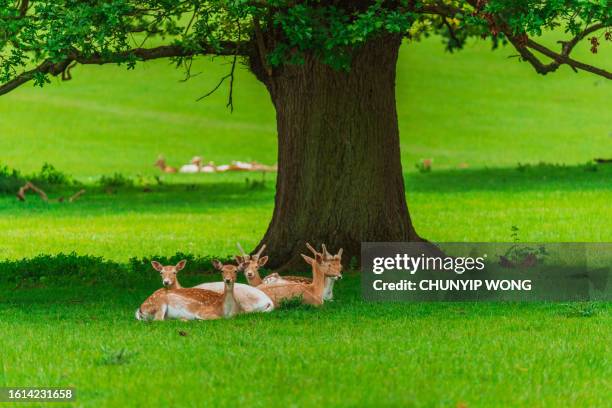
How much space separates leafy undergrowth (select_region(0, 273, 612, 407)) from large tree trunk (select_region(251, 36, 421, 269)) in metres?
3.14

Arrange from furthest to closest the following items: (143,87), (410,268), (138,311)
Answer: (143,87)
(410,268)
(138,311)

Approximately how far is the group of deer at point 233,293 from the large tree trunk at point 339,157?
10.3 ft

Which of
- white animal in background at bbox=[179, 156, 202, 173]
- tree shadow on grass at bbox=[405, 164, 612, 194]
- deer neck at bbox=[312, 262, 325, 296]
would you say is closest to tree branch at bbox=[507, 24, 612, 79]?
deer neck at bbox=[312, 262, 325, 296]

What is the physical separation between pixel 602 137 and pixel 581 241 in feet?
122

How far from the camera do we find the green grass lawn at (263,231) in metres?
11.3

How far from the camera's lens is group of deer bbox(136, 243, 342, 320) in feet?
48.2

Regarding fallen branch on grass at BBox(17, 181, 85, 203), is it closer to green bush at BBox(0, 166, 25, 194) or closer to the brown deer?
green bush at BBox(0, 166, 25, 194)

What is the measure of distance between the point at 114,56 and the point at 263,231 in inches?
441

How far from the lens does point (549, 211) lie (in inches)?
1208

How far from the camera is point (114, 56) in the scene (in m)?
17.5

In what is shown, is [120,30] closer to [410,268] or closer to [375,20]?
[375,20]

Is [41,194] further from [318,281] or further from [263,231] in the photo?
[318,281]

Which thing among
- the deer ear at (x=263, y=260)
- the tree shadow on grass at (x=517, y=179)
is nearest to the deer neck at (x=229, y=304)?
the deer ear at (x=263, y=260)

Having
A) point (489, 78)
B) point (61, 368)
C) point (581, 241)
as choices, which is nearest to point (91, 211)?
point (581, 241)
